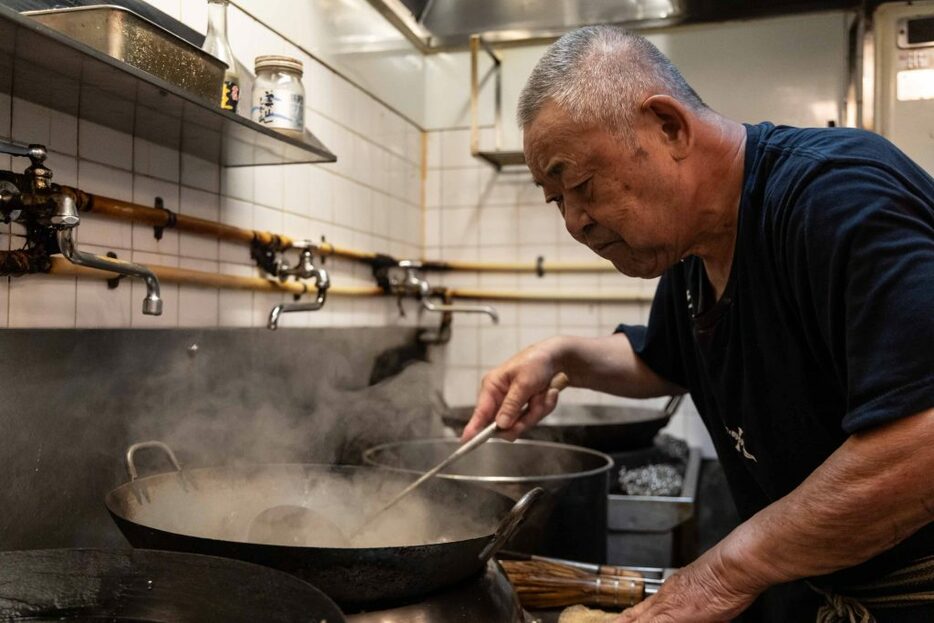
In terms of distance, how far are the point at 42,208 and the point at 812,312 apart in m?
1.13

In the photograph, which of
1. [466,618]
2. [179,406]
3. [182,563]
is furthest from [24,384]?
[466,618]

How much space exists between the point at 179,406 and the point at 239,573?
785 mm

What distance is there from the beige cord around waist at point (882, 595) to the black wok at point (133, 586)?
0.85 meters

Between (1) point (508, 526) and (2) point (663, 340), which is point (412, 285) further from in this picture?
(1) point (508, 526)

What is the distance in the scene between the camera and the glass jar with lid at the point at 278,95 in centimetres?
152

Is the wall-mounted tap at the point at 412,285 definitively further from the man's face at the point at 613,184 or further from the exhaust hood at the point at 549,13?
the man's face at the point at 613,184

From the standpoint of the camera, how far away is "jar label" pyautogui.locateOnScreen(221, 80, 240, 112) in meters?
1.39

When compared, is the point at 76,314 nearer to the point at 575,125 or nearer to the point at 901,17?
the point at 575,125

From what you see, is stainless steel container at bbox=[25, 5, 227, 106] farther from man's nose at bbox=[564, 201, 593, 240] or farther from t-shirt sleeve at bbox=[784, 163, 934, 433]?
t-shirt sleeve at bbox=[784, 163, 934, 433]

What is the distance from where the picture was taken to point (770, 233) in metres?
1.08

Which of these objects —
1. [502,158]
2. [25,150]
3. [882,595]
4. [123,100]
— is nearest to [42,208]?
[25,150]

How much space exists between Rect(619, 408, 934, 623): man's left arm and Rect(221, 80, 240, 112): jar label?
107cm

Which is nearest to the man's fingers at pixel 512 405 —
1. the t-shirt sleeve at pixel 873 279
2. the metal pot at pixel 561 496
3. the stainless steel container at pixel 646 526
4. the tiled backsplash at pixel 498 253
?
the metal pot at pixel 561 496

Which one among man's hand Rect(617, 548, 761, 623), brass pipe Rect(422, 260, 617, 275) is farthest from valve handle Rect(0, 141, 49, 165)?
brass pipe Rect(422, 260, 617, 275)
